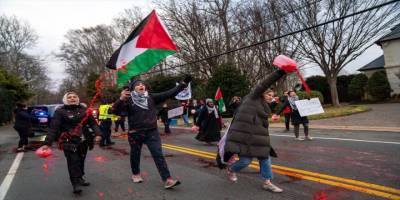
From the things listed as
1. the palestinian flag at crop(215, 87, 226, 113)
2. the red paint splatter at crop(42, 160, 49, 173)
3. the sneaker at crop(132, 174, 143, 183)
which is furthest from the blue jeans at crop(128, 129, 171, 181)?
the palestinian flag at crop(215, 87, 226, 113)

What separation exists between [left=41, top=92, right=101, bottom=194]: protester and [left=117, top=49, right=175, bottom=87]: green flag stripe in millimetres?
855

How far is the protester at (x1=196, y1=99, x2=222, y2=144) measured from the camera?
1136 centimetres

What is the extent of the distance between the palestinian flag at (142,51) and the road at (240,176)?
6.27 feet

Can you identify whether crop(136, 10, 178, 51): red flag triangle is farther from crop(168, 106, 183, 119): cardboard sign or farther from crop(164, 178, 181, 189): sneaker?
crop(168, 106, 183, 119): cardboard sign

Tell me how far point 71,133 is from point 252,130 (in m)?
2.88

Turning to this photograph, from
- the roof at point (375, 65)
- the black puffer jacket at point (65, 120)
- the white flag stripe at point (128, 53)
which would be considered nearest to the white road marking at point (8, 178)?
the black puffer jacket at point (65, 120)

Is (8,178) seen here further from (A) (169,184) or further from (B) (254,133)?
(B) (254,133)

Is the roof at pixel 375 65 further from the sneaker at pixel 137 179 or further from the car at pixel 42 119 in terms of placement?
the sneaker at pixel 137 179

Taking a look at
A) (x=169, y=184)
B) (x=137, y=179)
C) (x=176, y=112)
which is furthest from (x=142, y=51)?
(x=176, y=112)

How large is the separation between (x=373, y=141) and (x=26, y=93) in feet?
125

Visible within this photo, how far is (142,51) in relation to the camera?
6641mm

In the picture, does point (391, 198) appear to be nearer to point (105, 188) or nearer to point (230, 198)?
point (230, 198)

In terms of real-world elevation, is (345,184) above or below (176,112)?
below

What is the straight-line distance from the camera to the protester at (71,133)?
5.96m
